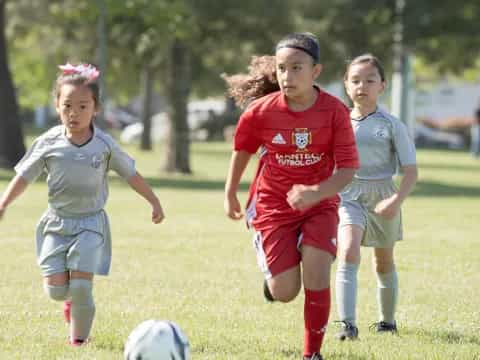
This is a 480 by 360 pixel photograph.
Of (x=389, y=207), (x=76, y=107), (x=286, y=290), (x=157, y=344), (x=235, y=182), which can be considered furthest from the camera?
(x=389, y=207)

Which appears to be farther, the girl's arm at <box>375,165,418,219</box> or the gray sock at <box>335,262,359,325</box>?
the gray sock at <box>335,262,359,325</box>

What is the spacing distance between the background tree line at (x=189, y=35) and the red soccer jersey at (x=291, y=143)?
1952cm

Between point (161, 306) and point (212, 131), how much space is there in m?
52.1

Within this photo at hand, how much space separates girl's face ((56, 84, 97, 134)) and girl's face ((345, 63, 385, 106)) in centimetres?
185

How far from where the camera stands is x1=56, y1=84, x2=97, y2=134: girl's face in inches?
266

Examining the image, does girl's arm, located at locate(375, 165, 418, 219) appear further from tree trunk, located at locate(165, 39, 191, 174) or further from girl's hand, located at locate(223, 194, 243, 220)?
tree trunk, located at locate(165, 39, 191, 174)

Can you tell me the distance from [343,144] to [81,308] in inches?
74.6

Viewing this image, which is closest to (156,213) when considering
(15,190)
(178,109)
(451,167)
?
(15,190)

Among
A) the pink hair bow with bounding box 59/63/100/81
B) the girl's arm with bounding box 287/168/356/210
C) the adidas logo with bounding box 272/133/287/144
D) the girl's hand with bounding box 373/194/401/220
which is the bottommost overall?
the girl's hand with bounding box 373/194/401/220

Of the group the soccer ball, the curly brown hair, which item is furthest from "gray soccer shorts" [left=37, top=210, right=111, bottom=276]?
the curly brown hair

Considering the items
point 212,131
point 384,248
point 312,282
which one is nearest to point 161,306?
point 384,248

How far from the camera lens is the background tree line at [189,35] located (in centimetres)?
2714

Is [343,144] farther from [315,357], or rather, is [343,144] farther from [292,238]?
[315,357]

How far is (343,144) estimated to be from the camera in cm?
633
